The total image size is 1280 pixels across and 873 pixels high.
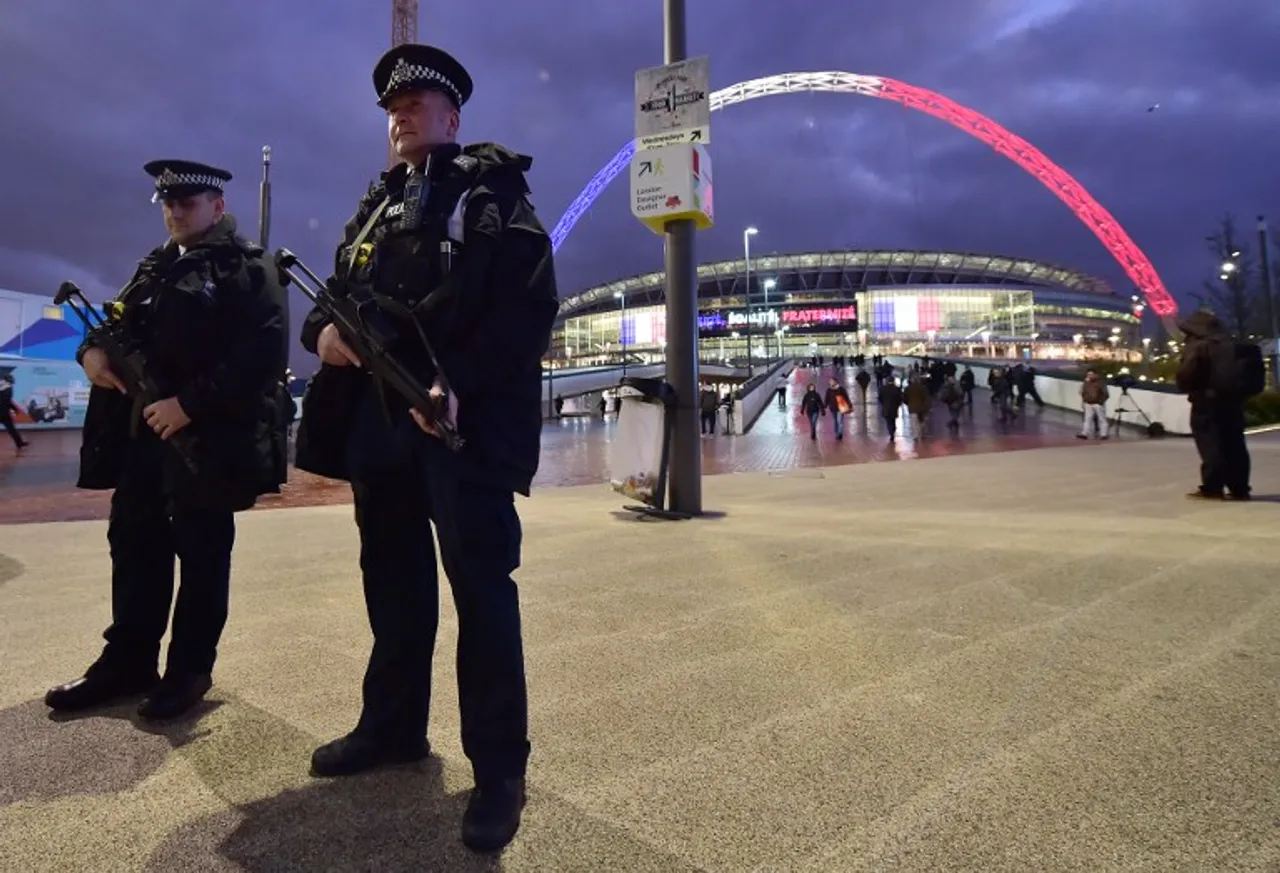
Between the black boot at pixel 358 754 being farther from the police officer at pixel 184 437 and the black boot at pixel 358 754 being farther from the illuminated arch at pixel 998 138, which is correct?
the illuminated arch at pixel 998 138

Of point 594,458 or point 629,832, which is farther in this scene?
point 594,458

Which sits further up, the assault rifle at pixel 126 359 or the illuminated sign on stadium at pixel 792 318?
the illuminated sign on stadium at pixel 792 318

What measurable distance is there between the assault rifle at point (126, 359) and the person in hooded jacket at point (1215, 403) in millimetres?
7536

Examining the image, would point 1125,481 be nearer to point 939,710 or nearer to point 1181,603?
point 1181,603

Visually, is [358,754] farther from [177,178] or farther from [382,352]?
[177,178]

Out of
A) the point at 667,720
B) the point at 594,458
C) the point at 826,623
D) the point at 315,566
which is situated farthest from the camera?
the point at 594,458

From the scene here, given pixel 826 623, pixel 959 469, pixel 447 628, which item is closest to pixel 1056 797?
pixel 826 623

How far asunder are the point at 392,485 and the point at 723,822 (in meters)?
1.16

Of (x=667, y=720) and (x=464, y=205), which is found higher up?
(x=464, y=205)

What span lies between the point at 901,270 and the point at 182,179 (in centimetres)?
12246

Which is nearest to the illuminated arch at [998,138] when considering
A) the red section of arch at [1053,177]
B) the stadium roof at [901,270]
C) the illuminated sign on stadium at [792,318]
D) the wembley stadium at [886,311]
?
the red section of arch at [1053,177]

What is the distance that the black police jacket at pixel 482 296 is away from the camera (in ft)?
5.77

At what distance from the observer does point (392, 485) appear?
6.33 feet

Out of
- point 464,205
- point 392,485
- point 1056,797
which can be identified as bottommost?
point 1056,797
